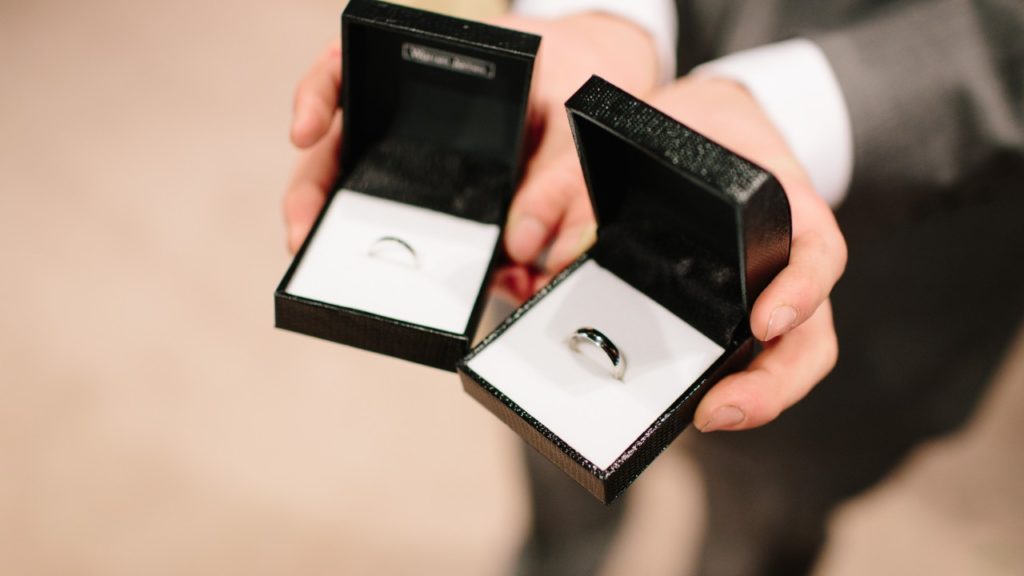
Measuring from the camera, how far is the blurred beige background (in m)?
1.21

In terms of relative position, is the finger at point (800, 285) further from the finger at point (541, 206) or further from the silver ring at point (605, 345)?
the finger at point (541, 206)

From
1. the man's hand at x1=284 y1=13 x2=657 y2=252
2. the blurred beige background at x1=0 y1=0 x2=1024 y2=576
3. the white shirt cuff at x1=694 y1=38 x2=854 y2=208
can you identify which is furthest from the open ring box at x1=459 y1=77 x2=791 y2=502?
the blurred beige background at x1=0 y1=0 x2=1024 y2=576

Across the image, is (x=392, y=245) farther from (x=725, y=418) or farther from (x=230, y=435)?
(x=230, y=435)

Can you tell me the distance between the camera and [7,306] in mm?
1368

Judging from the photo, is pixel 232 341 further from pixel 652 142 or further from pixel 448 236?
pixel 652 142

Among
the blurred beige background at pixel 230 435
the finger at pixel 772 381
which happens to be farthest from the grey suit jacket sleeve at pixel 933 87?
the blurred beige background at pixel 230 435

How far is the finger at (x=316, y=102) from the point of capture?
81 cm

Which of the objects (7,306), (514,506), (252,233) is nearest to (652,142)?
(514,506)

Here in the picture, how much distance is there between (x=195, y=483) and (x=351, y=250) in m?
0.61

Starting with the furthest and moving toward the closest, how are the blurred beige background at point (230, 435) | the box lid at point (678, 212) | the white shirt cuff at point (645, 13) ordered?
1. the blurred beige background at point (230, 435)
2. the white shirt cuff at point (645, 13)
3. the box lid at point (678, 212)

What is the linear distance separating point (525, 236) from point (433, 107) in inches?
6.7

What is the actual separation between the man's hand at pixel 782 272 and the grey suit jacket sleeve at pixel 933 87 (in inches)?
3.7

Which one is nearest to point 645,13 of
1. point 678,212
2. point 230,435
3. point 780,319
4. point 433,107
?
point 433,107

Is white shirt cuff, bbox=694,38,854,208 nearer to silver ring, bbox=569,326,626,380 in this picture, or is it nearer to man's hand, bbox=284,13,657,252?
man's hand, bbox=284,13,657,252
